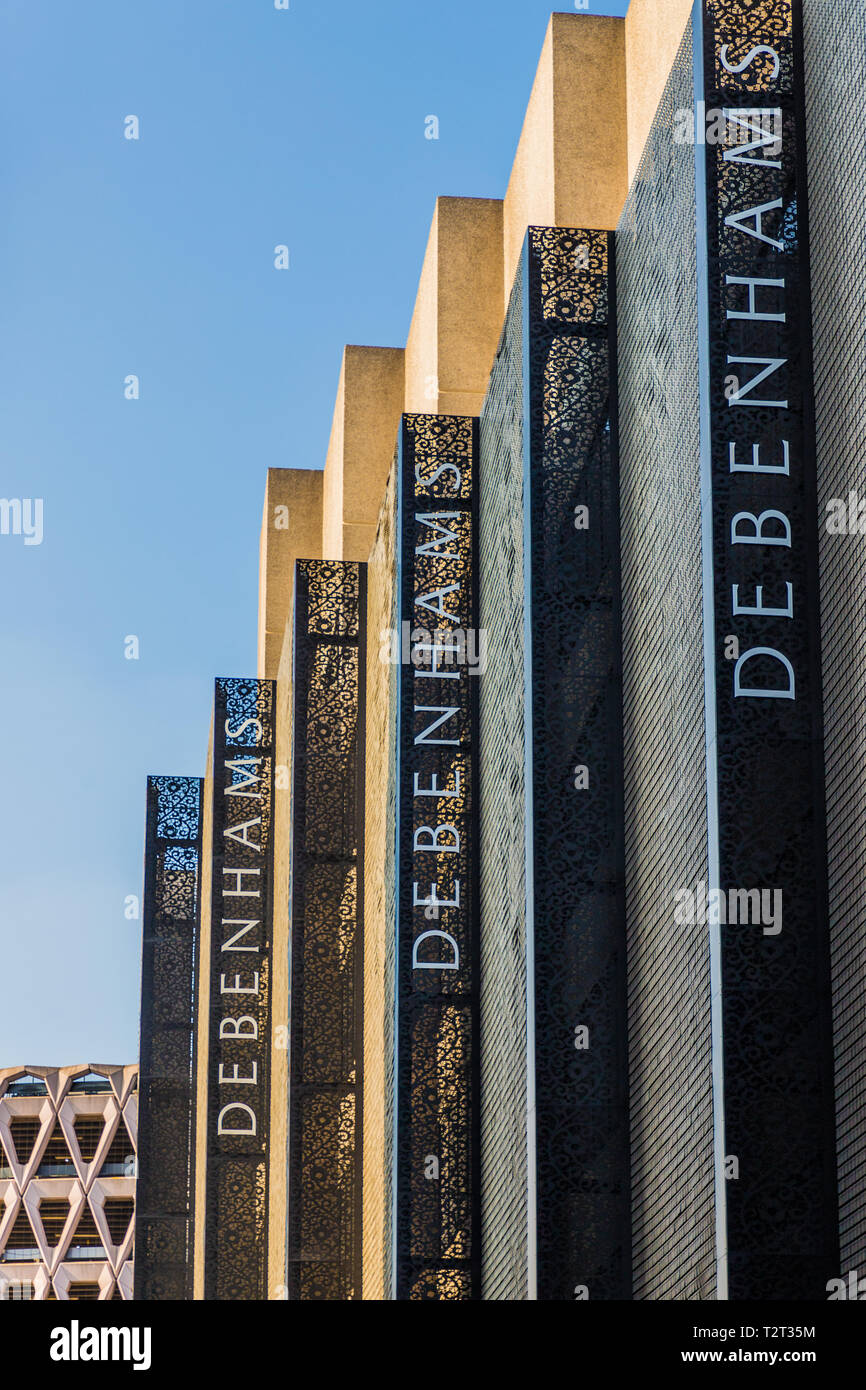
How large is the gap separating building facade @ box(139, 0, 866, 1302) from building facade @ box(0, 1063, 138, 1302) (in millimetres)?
41908

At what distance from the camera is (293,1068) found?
18609 mm

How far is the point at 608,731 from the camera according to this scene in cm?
1204

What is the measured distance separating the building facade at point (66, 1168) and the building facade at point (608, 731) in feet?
137

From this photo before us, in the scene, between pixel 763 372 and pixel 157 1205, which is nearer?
pixel 763 372

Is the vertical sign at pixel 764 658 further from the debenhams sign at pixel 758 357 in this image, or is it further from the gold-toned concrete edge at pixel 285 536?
the gold-toned concrete edge at pixel 285 536

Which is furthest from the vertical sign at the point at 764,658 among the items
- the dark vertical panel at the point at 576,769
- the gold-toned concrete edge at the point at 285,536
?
the gold-toned concrete edge at the point at 285,536

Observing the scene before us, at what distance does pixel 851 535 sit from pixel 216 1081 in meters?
15.4

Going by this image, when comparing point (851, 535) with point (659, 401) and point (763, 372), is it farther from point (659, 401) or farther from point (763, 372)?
point (659, 401)

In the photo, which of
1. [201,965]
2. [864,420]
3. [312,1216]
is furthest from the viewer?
[201,965]

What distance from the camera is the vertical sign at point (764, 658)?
8.59 metres

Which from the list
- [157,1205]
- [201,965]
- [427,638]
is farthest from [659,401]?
[157,1205]

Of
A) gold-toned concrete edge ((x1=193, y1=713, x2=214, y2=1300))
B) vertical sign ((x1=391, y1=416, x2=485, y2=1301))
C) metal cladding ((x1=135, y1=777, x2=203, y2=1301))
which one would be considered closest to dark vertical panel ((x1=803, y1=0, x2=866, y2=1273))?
vertical sign ((x1=391, y1=416, x2=485, y2=1301))

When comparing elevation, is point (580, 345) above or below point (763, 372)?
above

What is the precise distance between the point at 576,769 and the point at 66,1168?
2037 inches
